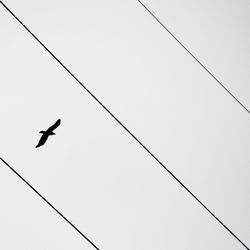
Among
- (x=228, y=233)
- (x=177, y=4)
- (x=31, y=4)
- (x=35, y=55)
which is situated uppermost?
(x=31, y=4)

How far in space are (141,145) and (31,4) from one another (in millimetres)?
1199

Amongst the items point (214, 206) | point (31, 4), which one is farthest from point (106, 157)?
point (31, 4)

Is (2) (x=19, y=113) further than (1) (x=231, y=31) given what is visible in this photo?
No

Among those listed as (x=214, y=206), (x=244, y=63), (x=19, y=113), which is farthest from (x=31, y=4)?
(x=214, y=206)

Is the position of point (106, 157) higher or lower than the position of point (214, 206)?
higher

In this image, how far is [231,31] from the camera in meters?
4.00

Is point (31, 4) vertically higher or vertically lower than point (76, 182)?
higher

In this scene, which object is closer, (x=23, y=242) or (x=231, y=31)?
(x=23, y=242)

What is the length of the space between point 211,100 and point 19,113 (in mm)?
1350

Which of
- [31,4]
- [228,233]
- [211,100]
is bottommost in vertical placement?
[228,233]

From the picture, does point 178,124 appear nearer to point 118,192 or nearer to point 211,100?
point 211,100

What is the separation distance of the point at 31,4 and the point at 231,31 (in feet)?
4.67

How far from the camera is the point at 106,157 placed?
3.81 m

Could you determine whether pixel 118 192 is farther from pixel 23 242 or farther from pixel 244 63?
pixel 244 63
